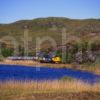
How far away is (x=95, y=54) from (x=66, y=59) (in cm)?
726

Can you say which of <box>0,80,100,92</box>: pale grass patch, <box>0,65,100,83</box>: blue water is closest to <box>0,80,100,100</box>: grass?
<box>0,80,100,92</box>: pale grass patch

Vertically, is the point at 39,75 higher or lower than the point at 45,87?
lower

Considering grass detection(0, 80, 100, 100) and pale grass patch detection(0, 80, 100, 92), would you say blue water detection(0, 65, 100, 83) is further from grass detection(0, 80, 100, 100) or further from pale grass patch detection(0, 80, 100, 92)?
grass detection(0, 80, 100, 100)

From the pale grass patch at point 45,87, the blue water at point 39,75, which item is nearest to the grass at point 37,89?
the pale grass patch at point 45,87

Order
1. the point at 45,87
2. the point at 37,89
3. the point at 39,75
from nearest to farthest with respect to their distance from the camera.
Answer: the point at 37,89, the point at 45,87, the point at 39,75

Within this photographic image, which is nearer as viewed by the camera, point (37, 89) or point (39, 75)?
point (37, 89)

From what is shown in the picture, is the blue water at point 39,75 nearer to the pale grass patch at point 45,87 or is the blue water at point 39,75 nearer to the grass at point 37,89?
the pale grass patch at point 45,87

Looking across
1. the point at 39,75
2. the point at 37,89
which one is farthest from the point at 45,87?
the point at 39,75

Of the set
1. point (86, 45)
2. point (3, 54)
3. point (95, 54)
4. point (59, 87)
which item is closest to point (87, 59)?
point (95, 54)

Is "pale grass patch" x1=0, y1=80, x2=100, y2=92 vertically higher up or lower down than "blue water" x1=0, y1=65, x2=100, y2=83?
higher up

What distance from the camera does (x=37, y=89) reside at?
26625 mm

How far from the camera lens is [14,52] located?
411 feet

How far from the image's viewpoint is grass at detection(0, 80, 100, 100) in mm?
23516

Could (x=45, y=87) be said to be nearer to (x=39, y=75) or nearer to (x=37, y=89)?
(x=37, y=89)
